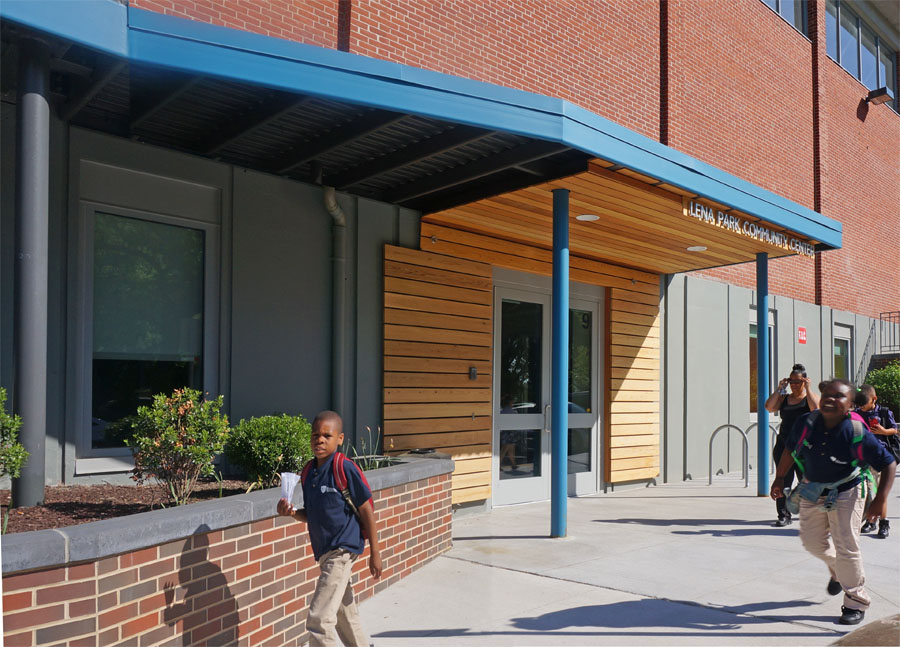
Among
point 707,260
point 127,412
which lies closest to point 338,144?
point 127,412

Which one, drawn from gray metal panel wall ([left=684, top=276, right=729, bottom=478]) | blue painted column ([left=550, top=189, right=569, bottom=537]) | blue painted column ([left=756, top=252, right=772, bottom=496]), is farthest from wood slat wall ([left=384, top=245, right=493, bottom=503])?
gray metal panel wall ([left=684, top=276, right=729, bottom=478])

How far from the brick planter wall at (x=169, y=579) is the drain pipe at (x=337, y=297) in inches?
94.4

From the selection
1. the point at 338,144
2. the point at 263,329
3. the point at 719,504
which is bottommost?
the point at 719,504

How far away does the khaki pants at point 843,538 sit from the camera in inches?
206

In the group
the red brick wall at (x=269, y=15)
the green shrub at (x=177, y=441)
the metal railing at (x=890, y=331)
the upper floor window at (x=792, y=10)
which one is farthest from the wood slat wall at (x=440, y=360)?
the metal railing at (x=890, y=331)

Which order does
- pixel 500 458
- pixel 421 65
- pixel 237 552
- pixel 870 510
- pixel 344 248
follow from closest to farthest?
pixel 237 552 → pixel 870 510 → pixel 344 248 → pixel 421 65 → pixel 500 458

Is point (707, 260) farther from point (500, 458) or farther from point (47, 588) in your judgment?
point (47, 588)

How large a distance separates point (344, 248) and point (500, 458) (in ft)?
11.4

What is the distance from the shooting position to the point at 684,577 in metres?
6.50

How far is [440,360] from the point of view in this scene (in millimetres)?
9031

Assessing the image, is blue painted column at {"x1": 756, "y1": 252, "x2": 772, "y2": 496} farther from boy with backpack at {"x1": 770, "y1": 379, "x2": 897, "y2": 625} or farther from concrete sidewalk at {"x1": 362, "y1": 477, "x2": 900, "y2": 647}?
boy with backpack at {"x1": 770, "y1": 379, "x2": 897, "y2": 625}

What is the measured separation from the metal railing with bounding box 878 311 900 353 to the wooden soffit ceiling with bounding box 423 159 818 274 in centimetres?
1113

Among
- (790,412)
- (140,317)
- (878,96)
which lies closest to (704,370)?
(790,412)

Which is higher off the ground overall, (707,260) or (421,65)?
(421,65)
